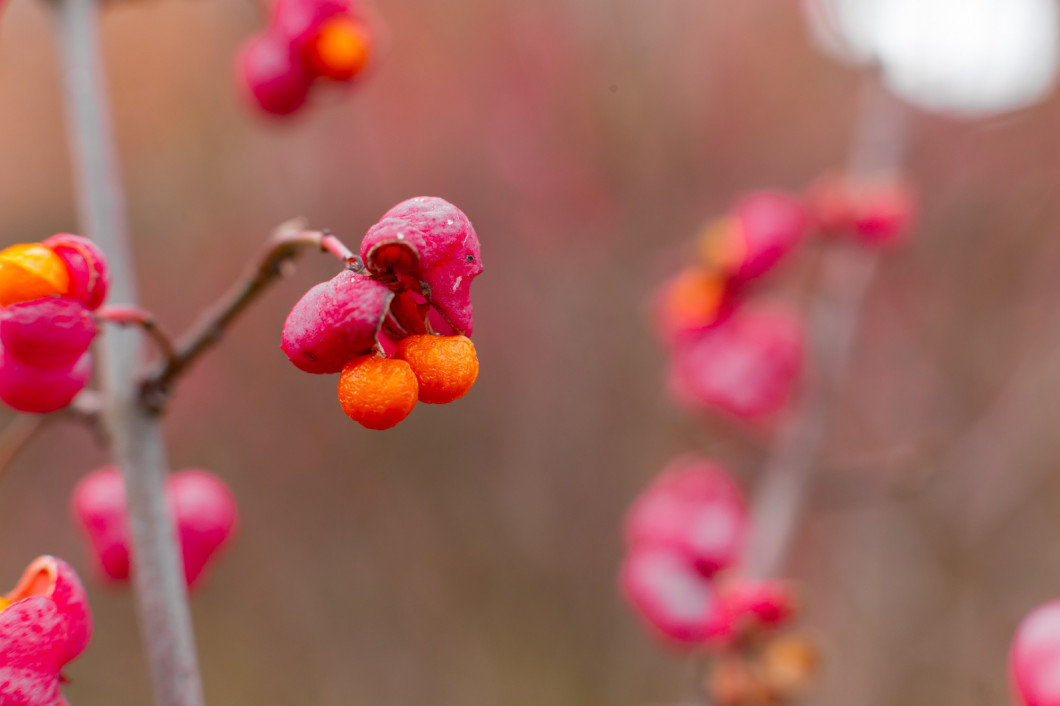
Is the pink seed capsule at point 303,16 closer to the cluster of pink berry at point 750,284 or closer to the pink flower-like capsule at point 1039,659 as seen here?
the cluster of pink berry at point 750,284

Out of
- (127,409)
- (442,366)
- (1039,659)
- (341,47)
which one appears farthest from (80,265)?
(1039,659)

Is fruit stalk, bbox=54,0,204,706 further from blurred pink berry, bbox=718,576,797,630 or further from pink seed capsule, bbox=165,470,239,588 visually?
blurred pink berry, bbox=718,576,797,630

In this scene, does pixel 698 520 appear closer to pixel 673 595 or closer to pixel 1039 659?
pixel 673 595

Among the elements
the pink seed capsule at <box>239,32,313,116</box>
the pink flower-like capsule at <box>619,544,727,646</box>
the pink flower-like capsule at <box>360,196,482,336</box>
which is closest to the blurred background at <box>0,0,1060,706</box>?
the pink flower-like capsule at <box>619,544,727,646</box>

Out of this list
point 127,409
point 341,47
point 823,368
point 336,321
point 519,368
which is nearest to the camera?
point 336,321

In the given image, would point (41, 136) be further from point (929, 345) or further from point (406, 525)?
point (929, 345)

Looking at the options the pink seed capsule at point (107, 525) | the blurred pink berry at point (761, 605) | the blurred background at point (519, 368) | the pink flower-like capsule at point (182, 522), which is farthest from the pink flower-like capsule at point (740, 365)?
the blurred background at point (519, 368)
